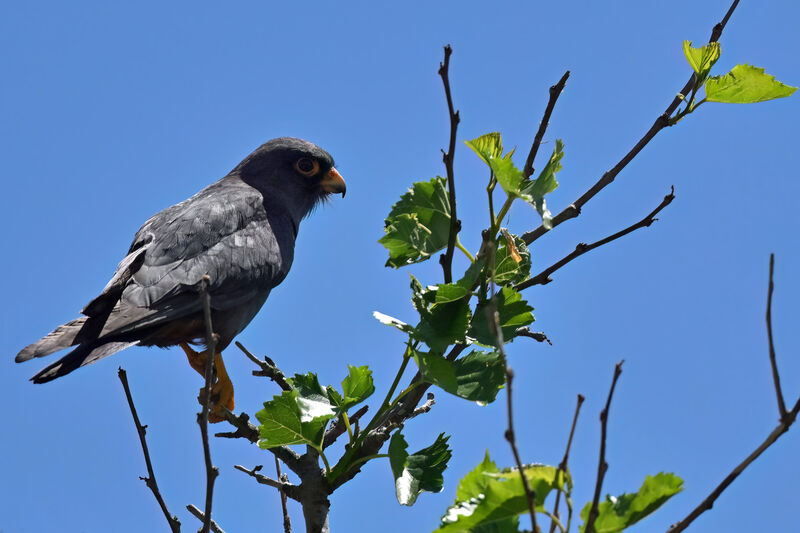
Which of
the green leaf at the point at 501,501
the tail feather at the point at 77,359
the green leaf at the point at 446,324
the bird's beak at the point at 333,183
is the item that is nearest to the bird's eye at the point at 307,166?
the bird's beak at the point at 333,183

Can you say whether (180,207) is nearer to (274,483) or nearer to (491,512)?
(274,483)

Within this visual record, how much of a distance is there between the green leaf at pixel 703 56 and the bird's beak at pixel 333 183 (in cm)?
446

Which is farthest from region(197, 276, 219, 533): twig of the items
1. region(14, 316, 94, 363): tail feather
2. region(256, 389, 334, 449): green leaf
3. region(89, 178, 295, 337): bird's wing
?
region(89, 178, 295, 337): bird's wing

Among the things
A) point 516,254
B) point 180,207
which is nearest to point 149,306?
point 180,207

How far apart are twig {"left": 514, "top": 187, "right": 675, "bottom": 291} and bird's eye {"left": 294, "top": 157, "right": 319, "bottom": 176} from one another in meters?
4.10

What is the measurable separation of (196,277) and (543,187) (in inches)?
119

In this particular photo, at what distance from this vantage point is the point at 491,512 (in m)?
2.37

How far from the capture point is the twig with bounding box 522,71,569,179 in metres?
3.22

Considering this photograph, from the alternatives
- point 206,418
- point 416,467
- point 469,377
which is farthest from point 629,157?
point 206,418

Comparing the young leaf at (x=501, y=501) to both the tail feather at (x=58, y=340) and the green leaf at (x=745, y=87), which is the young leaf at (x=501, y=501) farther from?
the tail feather at (x=58, y=340)

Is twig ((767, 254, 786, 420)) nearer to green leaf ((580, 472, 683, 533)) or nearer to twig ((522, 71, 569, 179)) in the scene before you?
green leaf ((580, 472, 683, 533))

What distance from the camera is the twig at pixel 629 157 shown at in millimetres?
3537

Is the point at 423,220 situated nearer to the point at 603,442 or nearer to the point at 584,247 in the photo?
the point at 584,247

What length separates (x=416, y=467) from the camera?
351cm
